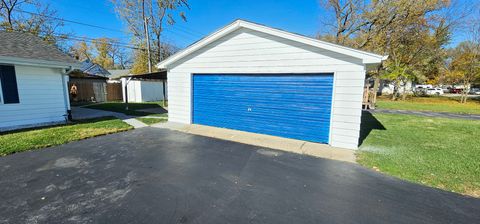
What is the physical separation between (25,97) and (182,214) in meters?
8.89

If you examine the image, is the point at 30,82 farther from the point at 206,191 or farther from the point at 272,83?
the point at 272,83

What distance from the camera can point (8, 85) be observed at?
23.7ft

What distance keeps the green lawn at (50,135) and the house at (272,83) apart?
9.51ft

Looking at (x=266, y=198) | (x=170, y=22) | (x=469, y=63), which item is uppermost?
(x=170, y=22)

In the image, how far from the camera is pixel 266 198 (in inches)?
128

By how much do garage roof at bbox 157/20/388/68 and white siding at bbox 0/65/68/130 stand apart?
4417mm

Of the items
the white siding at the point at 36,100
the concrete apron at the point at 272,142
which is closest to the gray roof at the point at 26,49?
the white siding at the point at 36,100

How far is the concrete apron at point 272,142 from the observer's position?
5.36 metres

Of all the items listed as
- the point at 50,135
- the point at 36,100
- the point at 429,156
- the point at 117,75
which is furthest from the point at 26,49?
the point at 117,75

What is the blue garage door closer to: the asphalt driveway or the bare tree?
the asphalt driveway

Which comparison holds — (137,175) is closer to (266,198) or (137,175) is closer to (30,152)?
(266,198)

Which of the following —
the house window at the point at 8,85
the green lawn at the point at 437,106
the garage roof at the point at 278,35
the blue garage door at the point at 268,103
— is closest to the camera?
the garage roof at the point at 278,35

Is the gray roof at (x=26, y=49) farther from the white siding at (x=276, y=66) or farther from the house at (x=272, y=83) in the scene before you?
the white siding at (x=276, y=66)

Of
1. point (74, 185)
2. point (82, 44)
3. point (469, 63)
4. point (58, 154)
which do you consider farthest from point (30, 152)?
point (82, 44)
